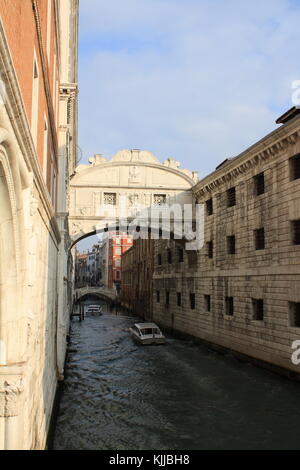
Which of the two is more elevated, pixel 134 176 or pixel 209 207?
pixel 134 176

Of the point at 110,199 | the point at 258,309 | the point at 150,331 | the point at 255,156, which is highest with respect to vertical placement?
the point at 255,156

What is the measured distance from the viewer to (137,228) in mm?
22328

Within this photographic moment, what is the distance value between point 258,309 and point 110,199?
389 inches

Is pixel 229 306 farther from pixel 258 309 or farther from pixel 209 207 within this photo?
pixel 209 207

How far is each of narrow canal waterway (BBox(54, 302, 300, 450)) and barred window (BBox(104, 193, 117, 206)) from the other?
7.97m

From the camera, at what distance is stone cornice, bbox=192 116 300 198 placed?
45.4 feet

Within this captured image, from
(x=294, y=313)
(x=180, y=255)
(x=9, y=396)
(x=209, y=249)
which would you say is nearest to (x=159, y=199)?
(x=209, y=249)

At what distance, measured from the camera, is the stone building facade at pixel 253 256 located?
45.6 ft

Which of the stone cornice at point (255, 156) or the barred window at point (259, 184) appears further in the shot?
the barred window at point (259, 184)

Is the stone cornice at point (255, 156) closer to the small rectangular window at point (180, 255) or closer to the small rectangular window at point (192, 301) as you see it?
the small rectangular window at point (180, 255)

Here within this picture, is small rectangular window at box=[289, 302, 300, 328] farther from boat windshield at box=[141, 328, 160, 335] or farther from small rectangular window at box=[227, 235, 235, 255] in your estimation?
boat windshield at box=[141, 328, 160, 335]

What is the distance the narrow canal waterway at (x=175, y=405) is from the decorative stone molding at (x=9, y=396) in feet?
15.8

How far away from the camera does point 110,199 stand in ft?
71.2

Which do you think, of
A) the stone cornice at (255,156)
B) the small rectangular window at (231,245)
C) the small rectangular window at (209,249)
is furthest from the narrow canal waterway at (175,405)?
the stone cornice at (255,156)
